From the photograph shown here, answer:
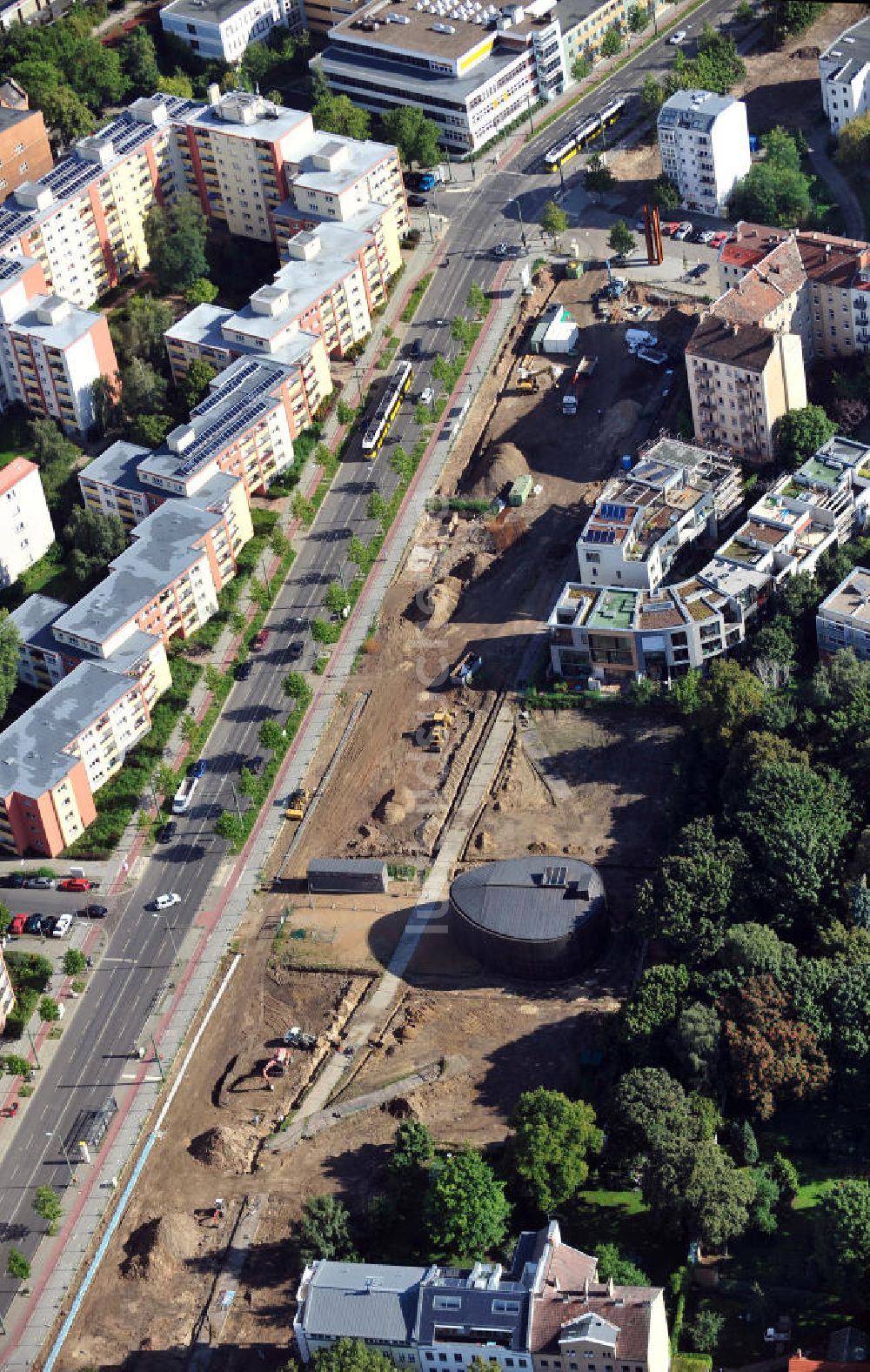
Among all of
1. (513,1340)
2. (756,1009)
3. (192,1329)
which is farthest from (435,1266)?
(756,1009)

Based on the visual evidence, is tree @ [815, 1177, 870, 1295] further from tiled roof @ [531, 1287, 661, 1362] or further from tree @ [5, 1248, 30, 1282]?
tree @ [5, 1248, 30, 1282]

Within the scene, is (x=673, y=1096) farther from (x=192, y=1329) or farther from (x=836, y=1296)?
(x=192, y=1329)

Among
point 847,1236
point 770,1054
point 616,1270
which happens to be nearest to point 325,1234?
point 616,1270

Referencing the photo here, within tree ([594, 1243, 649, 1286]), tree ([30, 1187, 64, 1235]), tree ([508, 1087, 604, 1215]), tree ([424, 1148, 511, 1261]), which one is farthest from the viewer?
tree ([30, 1187, 64, 1235])

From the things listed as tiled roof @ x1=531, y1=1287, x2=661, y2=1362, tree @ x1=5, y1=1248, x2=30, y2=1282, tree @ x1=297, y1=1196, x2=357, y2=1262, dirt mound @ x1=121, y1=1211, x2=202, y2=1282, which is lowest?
dirt mound @ x1=121, y1=1211, x2=202, y2=1282

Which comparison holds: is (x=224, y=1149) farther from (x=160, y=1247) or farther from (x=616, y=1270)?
(x=616, y=1270)

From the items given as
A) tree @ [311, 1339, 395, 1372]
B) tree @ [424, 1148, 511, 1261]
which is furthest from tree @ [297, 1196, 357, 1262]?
tree @ [311, 1339, 395, 1372]

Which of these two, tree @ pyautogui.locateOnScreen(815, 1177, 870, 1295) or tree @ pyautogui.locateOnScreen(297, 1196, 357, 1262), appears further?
tree @ pyautogui.locateOnScreen(297, 1196, 357, 1262)

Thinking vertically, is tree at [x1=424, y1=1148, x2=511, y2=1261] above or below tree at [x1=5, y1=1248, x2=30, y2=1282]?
above
